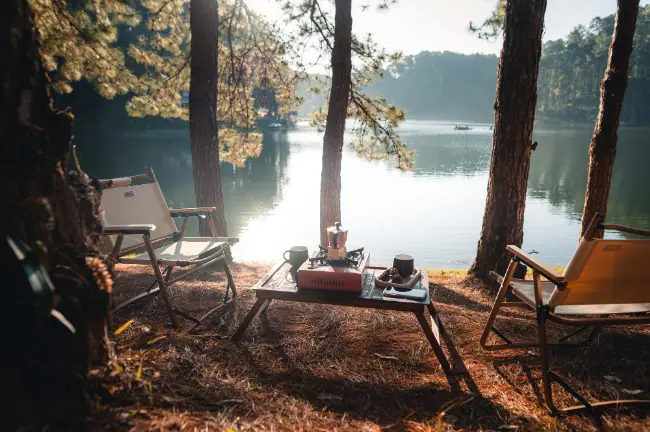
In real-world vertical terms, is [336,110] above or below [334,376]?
above

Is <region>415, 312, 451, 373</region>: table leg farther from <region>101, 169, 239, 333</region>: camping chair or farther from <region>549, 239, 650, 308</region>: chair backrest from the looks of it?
<region>101, 169, 239, 333</region>: camping chair

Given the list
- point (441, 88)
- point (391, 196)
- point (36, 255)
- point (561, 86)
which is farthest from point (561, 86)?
point (36, 255)

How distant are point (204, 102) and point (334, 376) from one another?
4.07m

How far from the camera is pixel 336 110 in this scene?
225 inches

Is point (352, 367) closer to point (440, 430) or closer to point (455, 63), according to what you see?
point (440, 430)

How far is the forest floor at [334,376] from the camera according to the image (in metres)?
1.92

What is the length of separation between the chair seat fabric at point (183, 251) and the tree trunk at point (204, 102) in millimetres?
1531

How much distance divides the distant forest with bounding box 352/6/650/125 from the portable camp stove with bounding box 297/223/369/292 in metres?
17.4

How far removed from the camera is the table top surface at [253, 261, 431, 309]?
2.57 metres

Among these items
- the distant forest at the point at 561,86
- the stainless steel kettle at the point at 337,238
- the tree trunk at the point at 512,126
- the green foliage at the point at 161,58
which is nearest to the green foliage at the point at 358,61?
the green foliage at the point at 161,58

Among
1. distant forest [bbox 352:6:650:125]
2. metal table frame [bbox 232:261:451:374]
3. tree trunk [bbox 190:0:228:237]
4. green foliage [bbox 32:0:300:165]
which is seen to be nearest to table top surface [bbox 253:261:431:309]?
metal table frame [bbox 232:261:451:374]

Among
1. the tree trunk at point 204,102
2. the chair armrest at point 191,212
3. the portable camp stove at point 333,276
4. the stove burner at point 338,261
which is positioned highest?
the tree trunk at point 204,102

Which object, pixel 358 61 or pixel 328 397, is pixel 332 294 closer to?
pixel 328 397

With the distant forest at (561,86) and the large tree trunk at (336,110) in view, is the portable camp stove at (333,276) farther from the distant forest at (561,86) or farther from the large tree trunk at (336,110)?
the distant forest at (561,86)
